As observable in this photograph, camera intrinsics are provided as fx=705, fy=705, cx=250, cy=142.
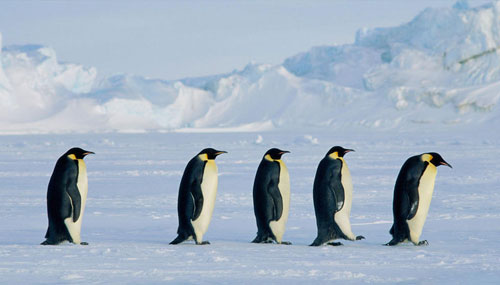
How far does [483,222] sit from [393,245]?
164cm

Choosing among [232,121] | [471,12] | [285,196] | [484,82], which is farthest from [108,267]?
[232,121]

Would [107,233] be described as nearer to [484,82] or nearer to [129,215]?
[129,215]

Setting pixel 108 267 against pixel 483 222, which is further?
pixel 483 222

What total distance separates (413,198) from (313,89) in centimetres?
6825

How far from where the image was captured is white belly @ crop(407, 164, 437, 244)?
492cm

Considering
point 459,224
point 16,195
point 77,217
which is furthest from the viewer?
point 16,195

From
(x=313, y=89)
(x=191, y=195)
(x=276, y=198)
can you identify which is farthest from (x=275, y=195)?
(x=313, y=89)

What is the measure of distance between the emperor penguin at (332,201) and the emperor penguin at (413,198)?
339 mm

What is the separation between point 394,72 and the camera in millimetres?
62875

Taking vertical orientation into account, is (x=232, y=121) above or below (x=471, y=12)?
below

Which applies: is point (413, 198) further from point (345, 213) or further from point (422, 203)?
point (345, 213)

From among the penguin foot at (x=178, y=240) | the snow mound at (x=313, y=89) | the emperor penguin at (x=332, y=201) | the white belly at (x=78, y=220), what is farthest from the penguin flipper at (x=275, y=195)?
the snow mound at (x=313, y=89)

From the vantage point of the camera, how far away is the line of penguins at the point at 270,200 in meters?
4.82

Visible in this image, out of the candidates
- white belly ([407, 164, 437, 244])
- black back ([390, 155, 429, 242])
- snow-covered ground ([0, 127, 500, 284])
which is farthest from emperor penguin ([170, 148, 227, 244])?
white belly ([407, 164, 437, 244])
